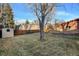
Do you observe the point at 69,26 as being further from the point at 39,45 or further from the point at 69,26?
the point at 39,45

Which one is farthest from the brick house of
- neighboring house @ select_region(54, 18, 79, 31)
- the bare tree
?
the bare tree

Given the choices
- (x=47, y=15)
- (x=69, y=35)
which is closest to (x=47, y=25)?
(x=47, y=15)

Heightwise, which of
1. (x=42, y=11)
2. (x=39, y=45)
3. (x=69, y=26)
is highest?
(x=42, y=11)

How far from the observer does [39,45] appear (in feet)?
4.99

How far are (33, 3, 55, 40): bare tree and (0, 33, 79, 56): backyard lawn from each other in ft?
0.22

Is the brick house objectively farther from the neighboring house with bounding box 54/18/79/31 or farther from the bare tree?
the bare tree

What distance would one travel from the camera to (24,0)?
1.53 metres

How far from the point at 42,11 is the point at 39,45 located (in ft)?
0.90

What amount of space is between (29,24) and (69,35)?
1.08 feet

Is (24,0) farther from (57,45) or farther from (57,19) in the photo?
(57,45)

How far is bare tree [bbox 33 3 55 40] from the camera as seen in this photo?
153 cm

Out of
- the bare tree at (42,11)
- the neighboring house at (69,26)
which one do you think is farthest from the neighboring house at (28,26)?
the neighboring house at (69,26)

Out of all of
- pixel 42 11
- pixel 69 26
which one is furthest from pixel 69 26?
pixel 42 11

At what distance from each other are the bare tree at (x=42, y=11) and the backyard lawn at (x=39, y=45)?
0.22ft
